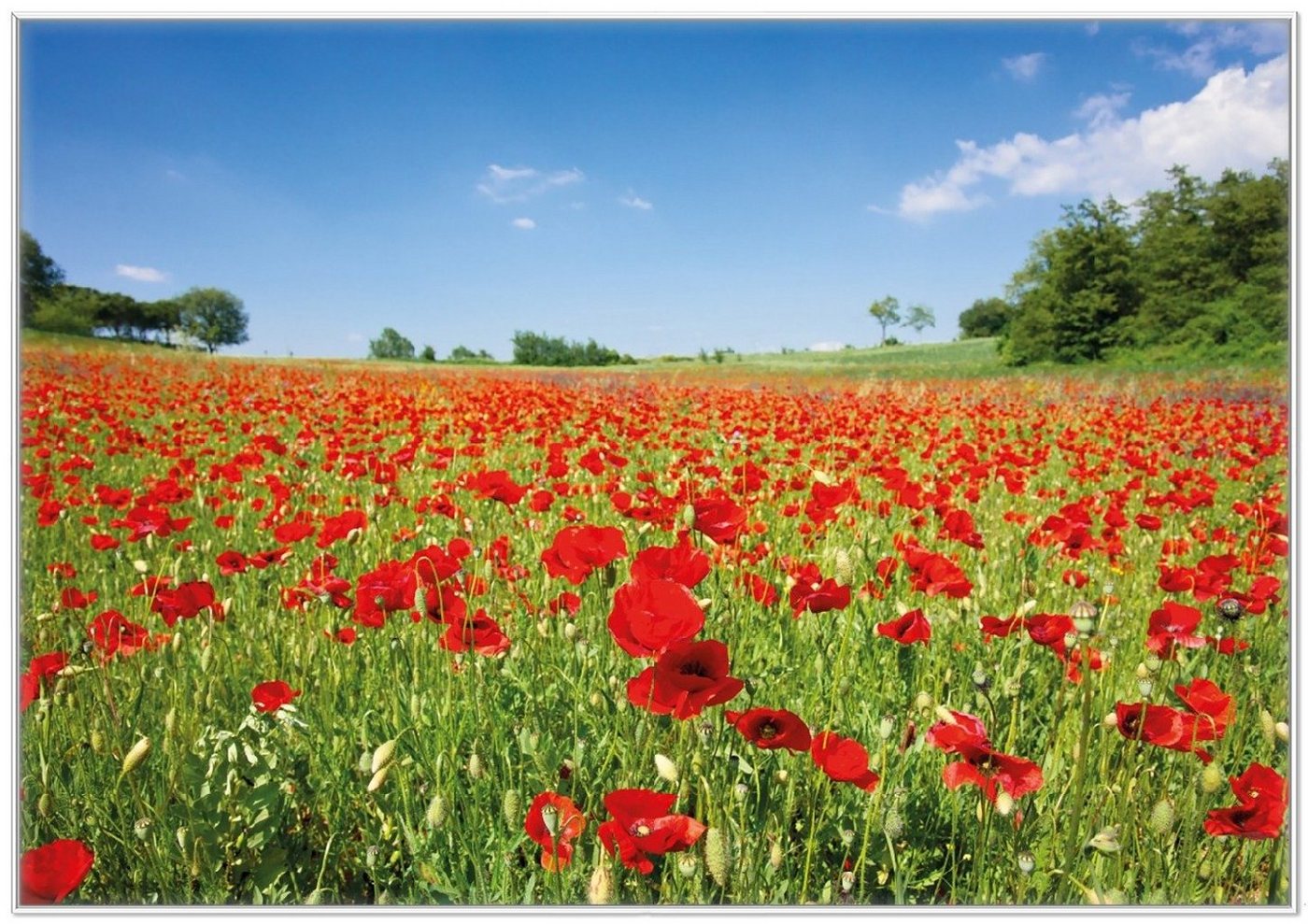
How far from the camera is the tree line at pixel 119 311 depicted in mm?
1855

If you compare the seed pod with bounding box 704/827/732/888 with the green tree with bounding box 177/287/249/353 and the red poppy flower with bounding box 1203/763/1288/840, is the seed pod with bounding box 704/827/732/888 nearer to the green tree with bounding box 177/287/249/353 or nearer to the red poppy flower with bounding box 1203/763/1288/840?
the red poppy flower with bounding box 1203/763/1288/840

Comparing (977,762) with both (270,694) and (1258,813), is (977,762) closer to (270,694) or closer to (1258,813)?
(1258,813)

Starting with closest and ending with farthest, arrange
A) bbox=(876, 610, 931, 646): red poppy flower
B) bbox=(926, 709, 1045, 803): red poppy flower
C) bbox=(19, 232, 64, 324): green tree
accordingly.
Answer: bbox=(926, 709, 1045, 803): red poppy flower, bbox=(876, 610, 931, 646): red poppy flower, bbox=(19, 232, 64, 324): green tree

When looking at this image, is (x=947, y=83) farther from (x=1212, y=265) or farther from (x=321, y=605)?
(x=1212, y=265)

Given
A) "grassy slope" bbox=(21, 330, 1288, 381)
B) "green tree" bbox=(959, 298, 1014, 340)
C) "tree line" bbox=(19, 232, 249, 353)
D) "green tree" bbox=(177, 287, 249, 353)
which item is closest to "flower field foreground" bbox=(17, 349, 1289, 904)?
"tree line" bbox=(19, 232, 249, 353)

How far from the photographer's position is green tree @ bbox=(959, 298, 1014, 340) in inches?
1114

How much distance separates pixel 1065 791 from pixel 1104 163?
1.70 metres

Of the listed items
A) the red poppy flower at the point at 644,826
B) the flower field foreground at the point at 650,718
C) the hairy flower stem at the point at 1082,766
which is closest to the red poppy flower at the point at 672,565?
the flower field foreground at the point at 650,718

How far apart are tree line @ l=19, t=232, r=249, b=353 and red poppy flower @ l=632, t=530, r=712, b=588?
1.37 m

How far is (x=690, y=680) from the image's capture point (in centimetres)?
Answer: 94

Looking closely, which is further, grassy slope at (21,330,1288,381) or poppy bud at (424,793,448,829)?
grassy slope at (21,330,1288,381)

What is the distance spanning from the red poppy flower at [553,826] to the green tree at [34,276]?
144 centimetres
